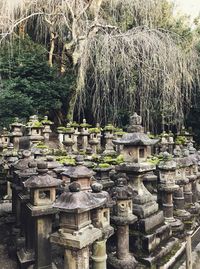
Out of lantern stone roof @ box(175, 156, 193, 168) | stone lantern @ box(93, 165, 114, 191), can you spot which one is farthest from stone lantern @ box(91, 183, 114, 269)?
lantern stone roof @ box(175, 156, 193, 168)

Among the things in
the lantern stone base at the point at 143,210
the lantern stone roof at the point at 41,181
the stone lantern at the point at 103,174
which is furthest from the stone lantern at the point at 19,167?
the lantern stone base at the point at 143,210

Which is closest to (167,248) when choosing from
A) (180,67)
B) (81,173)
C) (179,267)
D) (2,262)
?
(179,267)

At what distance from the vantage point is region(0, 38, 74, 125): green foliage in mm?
7602

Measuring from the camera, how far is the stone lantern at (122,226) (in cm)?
286

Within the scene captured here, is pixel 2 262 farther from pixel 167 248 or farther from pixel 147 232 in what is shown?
pixel 167 248

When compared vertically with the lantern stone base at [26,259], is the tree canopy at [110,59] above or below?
above

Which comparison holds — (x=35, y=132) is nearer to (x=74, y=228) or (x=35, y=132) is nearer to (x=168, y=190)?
(x=168, y=190)

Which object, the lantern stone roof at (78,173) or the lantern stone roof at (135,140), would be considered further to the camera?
the lantern stone roof at (135,140)

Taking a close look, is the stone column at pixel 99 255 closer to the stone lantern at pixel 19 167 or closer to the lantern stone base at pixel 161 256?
the lantern stone base at pixel 161 256

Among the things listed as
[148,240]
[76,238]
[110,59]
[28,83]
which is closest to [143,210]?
[148,240]

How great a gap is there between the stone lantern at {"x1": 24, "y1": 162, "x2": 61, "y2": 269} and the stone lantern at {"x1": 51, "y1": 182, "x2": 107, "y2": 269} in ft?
1.54

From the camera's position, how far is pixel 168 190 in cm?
387

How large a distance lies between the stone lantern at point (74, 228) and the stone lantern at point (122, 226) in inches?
27.5

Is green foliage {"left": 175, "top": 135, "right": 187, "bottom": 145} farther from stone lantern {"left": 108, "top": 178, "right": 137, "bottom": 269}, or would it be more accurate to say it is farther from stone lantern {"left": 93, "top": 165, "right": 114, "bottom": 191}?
stone lantern {"left": 108, "top": 178, "right": 137, "bottom": 269}
